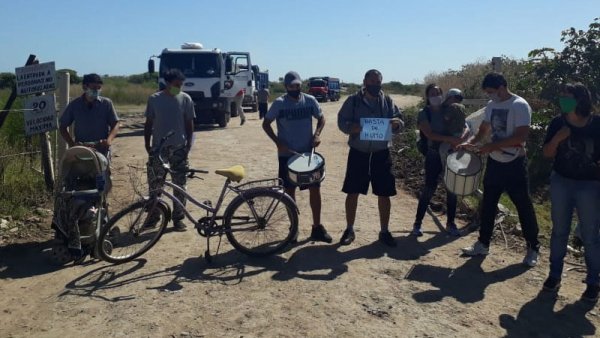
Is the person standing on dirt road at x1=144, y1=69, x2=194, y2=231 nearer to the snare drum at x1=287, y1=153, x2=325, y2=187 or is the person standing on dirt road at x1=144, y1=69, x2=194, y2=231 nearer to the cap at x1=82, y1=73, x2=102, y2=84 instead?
the cap at x1=82, y1=73, x2=102, y2=84

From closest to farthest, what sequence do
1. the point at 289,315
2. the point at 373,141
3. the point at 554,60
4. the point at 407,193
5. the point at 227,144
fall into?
the point at 289,315 → the point at 373,141 → the point at 407,193 → the point at 554,60 → the point at 227,144

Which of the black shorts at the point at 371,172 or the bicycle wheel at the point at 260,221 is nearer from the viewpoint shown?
the bicycle wheel at the point at 260,221

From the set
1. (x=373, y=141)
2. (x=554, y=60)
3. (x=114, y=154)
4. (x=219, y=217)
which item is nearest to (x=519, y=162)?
(x=373, y=141)

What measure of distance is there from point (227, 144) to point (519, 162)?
32.1 feet

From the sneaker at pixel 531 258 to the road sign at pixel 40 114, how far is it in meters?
6.06

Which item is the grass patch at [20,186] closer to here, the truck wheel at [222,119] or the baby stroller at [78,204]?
the baby stroller at [78,204]

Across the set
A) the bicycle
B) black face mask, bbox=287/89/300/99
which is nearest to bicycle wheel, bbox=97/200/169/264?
the bicycle

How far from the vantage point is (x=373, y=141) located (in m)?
A: 5.84

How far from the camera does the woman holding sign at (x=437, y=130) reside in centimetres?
637

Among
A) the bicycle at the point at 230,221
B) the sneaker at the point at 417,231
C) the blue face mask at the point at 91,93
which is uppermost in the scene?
the blue face mask at the point at 91,93

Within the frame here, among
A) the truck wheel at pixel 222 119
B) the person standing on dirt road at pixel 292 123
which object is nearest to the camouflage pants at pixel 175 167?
the person standing on dirt road at pixel 292 123

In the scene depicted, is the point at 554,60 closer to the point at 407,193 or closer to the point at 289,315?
the point at 407,193

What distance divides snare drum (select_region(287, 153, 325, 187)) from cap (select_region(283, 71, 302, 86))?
2.59 ft

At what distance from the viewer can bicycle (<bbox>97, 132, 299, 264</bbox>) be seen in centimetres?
552
